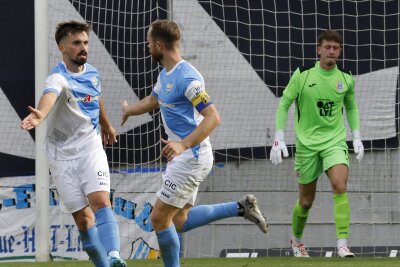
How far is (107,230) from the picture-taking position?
24.9 feet

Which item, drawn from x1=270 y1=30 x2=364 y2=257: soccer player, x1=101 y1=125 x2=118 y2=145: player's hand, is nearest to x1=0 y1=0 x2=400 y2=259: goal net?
x1=270 y1=30 x2=364 y2=257: soccer player

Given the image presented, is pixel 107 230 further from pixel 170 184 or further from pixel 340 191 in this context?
pixel 340 191

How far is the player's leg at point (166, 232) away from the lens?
7570 millimetres

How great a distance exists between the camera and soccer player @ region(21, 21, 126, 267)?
7832 millimetres

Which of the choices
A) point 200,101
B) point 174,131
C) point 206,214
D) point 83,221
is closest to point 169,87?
point 174,131

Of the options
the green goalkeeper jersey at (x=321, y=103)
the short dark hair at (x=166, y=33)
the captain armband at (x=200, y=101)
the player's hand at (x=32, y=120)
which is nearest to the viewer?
the player's hand at (x=32, y=120)

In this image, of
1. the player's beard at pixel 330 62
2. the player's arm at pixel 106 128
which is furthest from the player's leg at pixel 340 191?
the player's arm at pixel 106 128

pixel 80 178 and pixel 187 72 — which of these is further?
pixel 80 178

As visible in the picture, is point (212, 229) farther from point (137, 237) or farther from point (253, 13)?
point (253, 13)

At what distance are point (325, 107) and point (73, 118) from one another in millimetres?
3489

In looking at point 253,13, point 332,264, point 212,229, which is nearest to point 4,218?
point 212,229

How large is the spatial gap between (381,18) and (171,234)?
615cm

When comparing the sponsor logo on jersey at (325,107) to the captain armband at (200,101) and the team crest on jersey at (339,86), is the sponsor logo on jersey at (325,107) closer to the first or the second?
the team crest on jersey at (339,86)

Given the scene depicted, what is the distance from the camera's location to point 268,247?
1258cm
